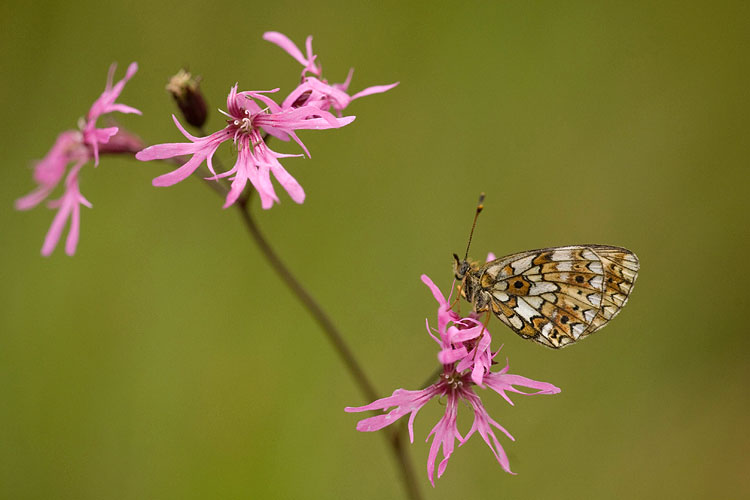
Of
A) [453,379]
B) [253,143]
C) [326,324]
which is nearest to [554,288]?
[453,379]

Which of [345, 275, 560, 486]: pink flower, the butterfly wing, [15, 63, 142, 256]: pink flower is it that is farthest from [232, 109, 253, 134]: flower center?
the butterfly wing

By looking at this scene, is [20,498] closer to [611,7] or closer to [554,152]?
[554,152]

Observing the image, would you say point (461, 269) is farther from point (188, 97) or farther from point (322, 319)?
point (188, 97)

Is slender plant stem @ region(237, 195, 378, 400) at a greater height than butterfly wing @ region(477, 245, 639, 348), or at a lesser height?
greater

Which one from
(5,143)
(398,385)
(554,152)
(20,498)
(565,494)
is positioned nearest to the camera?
(20,498)

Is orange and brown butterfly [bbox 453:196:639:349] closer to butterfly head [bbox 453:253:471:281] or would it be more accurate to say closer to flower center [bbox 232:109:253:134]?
butterfly head [bbox 453:253:471:281]

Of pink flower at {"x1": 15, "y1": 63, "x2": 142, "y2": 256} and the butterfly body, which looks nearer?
the butterfly body

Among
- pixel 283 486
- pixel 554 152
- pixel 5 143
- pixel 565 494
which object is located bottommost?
pixel 565 494

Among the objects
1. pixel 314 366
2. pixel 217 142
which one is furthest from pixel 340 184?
pixel 217 142

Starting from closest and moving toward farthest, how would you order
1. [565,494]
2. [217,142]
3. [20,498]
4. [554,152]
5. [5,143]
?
1. [217,142]
2. [20,498]
3. [565,494]
4. [5,143]
5. [554,152]
